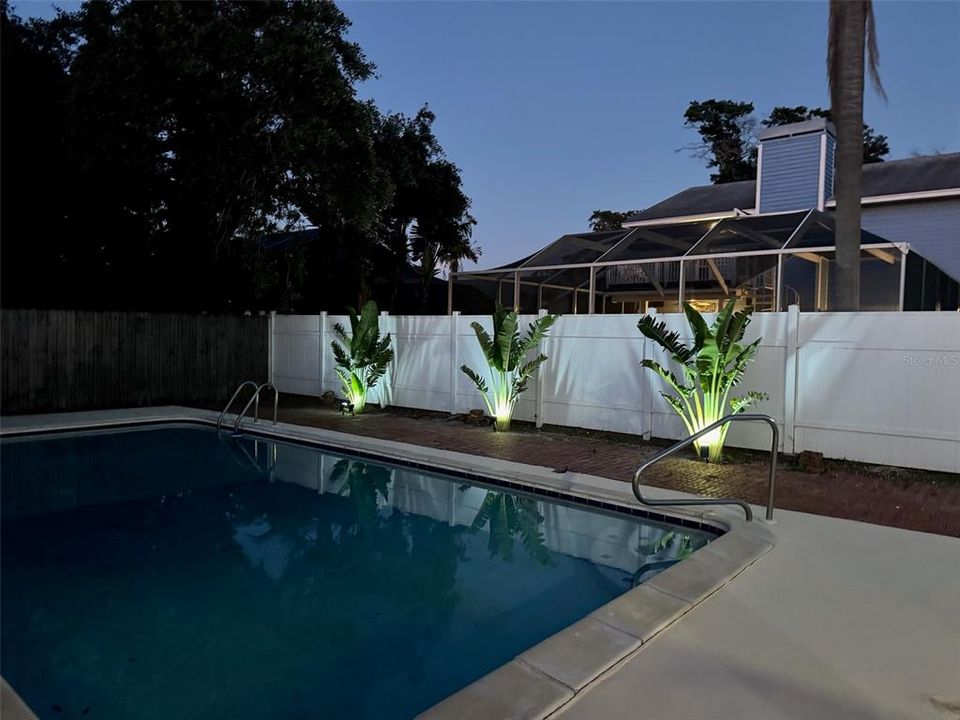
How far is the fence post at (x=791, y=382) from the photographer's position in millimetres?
7805

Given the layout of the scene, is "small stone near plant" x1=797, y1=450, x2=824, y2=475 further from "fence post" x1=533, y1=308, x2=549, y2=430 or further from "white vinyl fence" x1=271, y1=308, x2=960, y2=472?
"fence post" x1=533, y1=308, x2=549, y2=430

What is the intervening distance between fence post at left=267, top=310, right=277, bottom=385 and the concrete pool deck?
12.8m

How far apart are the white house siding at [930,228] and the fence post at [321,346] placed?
46.4ft

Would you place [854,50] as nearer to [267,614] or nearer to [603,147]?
[267,614]

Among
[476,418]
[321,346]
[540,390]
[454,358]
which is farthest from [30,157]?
[540,390]

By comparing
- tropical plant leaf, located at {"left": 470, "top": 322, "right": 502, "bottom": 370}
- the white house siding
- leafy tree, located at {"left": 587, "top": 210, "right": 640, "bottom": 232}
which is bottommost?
tropical plant leaf, located at {"left": 470, "top": 322, "right": 502, "bottom": 370}

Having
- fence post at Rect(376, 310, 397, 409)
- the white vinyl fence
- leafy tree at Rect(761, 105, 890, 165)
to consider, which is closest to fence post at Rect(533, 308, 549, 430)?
the white vinyl fence

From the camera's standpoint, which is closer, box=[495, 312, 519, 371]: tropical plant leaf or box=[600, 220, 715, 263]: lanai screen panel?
box=[495, 312, 519, 371]: tropical plant leaf

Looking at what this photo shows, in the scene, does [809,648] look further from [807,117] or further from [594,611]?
[807,117]

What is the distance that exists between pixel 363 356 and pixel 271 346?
170 inches

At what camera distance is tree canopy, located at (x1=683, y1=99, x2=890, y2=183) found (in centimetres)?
3134

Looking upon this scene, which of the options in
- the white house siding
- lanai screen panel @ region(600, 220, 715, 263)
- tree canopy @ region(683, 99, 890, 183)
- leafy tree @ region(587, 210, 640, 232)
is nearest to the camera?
lanai screen panel @ region(600, 220, 715, 263)

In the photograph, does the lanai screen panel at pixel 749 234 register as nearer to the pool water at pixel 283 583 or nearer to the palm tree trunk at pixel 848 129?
the palm tree trunk at pixel 848 129

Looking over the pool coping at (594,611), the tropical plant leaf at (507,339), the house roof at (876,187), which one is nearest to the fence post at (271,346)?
the pool coping at (594,611)
